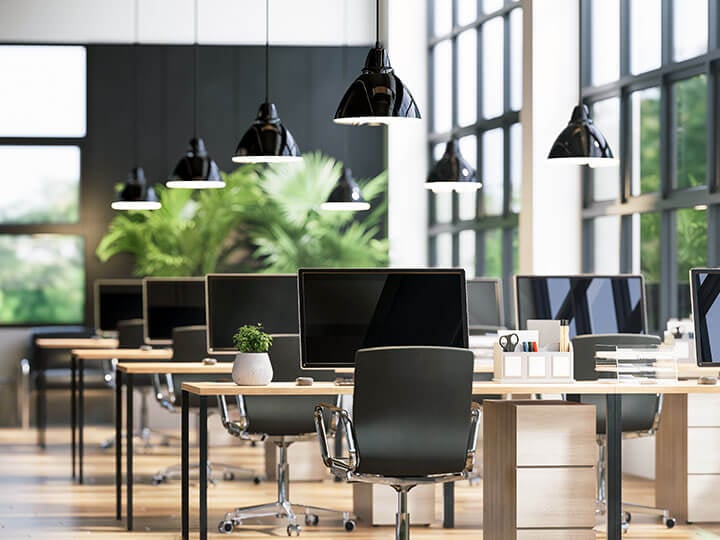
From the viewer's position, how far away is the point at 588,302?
674cm

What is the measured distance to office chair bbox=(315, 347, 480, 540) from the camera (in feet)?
14.8

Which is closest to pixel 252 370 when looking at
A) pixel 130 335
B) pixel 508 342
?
pixel 508 342

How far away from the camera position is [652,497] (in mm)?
7578

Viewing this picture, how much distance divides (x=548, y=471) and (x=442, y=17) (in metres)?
8.10

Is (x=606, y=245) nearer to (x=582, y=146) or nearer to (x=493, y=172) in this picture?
(x=493, y=172)

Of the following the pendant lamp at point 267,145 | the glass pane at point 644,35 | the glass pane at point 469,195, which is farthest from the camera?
the glass pane at point 469,195

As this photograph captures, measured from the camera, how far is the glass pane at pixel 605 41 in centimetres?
927

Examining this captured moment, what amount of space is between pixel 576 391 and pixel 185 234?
7539 mm

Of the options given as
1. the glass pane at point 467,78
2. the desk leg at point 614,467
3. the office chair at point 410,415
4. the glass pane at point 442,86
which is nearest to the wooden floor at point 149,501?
the desk leg at point 614,467

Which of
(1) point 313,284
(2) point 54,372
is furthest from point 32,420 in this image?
(1) point 313,284

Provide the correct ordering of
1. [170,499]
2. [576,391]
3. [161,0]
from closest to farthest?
[576,391], [170,499], [161,0]

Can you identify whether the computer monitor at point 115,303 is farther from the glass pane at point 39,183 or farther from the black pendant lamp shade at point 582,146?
the black pendant lamp shade at point 582,146

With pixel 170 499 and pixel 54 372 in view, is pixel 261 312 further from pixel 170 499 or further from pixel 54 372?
pixel 54 372

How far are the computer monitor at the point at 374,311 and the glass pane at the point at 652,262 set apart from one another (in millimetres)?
3641
